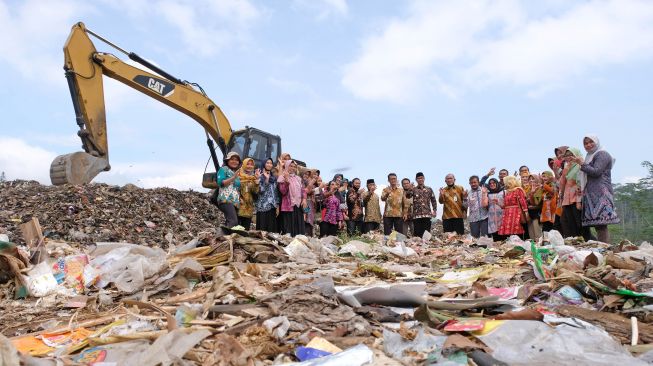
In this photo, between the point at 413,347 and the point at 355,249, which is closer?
the point at 413,347

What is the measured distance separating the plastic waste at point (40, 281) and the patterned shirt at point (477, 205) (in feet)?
22.6

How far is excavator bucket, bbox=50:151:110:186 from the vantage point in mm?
9828

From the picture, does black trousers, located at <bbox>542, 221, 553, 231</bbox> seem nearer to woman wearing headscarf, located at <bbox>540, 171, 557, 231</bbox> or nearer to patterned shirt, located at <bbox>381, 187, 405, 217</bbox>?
woman wearing headscarf, located at <bbox>540, 171, 557, 231</bbox>

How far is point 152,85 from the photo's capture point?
1073 centimetres

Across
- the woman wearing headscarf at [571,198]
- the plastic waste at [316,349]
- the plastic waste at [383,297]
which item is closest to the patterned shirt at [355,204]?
the woman wearing headscarf at [571,198]

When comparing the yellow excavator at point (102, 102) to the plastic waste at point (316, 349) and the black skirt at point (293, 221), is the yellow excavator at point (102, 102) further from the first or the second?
the plastic waste at point (316, 349)

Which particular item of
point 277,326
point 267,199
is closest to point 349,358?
point 277,326

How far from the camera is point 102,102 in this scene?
9.84 metres

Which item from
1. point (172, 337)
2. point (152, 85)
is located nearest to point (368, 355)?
point (172, 337)

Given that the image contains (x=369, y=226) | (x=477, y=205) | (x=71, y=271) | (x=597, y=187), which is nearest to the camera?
(x=71, y=271)

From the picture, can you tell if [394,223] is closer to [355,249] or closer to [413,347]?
Result: [355,249]

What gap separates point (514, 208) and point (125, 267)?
241 inches

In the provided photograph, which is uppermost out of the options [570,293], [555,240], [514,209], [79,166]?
[79,166]

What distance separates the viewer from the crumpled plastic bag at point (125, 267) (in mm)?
4093
